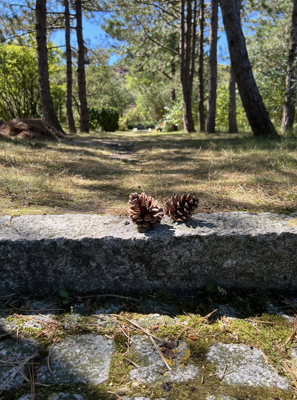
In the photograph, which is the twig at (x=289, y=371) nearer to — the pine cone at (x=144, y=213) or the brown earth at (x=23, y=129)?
the pine cone at (x=144, y=213)

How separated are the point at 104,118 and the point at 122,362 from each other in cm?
1698

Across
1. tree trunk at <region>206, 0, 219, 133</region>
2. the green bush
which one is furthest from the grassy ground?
the green bush

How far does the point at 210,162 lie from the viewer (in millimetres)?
3711

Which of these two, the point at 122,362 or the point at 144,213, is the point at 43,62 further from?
the point at 122,362

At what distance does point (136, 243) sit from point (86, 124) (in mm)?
10521

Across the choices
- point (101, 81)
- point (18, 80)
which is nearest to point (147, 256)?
point (18, 80)

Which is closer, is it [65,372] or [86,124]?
[65,372]

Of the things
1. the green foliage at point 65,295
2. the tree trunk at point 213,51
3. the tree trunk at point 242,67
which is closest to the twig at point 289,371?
the green foliage at point 65,295

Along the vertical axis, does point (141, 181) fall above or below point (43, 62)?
below

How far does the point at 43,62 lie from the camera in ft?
23.0

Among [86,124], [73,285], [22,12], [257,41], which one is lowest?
[73,285]

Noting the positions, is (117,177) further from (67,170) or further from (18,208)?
(18,208)

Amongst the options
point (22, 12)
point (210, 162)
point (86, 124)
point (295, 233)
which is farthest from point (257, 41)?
point (295, 233)

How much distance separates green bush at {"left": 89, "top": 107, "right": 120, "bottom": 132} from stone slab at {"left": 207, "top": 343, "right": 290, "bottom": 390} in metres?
17.0
